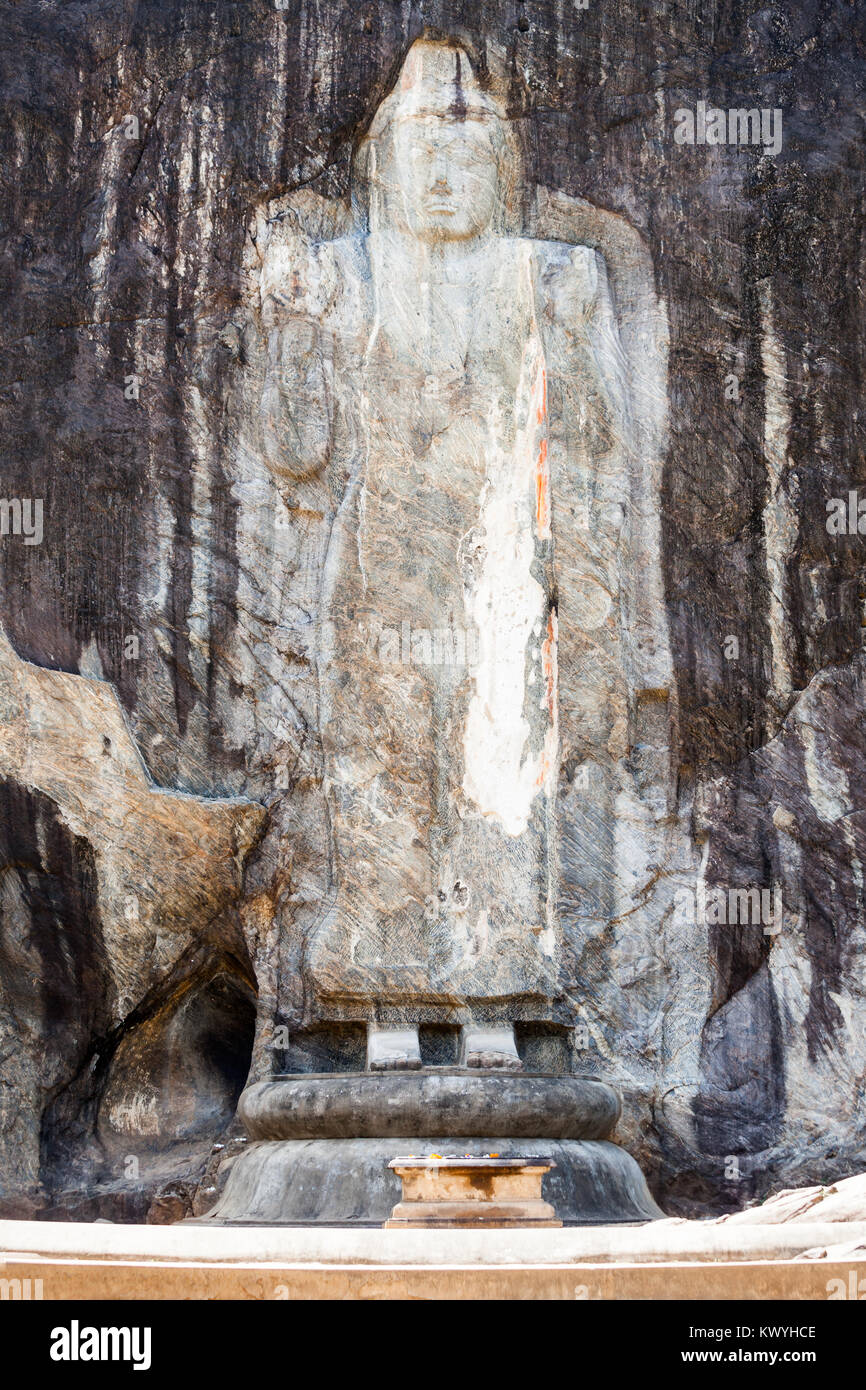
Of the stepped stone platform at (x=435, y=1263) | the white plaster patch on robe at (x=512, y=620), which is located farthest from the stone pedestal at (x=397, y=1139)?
the stepped stone platform at (x=435, y=1263)

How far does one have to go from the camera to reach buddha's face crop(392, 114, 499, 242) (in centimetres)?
1166

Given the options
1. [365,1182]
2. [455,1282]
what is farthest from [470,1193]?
[365,1182]

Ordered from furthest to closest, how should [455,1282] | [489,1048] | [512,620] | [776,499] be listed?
[776,499] < [512,620] < [489,1048] < [455,1282]

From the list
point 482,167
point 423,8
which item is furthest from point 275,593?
point 423,8

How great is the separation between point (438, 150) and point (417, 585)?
2.45 m

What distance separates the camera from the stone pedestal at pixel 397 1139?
992 centimetres

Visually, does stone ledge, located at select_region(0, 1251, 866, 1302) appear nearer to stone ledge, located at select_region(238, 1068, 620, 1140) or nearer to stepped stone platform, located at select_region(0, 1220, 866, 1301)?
stepped stone platform, located at select_region(0, 1220, 866, 1301)

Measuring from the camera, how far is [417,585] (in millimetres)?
11391

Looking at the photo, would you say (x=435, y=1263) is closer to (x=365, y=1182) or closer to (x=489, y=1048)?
(x=365, y=1182)

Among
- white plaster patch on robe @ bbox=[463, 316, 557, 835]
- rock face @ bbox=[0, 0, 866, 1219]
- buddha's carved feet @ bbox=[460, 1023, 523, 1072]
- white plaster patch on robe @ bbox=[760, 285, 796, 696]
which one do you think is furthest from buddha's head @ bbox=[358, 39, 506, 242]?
buddha's carved feet @ bbox=[460, 1023, 523, 1072]

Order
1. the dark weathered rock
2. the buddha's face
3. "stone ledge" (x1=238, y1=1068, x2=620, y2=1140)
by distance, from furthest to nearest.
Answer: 1. the buddha's face
2. "stone ledge" (x1=238, y1=1068, x2=620, y2=1140)
3. the dark weathered rock

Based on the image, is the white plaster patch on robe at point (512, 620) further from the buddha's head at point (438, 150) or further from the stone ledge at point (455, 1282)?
the stone ledge at point (455, 1282)

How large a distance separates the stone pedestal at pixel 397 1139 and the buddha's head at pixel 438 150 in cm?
471

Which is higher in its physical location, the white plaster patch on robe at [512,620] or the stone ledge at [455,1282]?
A: the white plaster patch on robe at [512,620]
